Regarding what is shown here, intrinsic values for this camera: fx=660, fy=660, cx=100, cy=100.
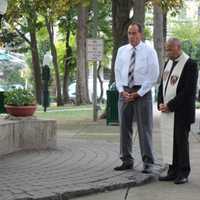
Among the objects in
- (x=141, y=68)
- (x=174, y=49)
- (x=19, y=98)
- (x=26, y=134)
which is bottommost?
(x=26, y=134)

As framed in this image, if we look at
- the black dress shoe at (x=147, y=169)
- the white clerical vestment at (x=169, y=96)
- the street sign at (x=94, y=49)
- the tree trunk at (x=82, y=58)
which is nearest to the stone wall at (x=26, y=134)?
the black dress shoe at (x=147, y=169)

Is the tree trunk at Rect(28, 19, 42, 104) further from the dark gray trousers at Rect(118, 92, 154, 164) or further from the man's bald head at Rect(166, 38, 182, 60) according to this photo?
the man's bald head at Rect(166, 38, 182, 60)

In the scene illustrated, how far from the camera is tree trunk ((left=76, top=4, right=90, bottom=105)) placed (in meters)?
32.7

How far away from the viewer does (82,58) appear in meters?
34.5

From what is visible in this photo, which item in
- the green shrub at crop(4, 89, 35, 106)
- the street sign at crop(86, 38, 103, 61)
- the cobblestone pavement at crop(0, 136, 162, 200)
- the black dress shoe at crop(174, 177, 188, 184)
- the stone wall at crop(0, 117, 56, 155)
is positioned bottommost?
the black dress shoe at crop(174, 177, 188, 184)

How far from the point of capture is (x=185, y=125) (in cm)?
863

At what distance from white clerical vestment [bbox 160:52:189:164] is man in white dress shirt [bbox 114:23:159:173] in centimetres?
36

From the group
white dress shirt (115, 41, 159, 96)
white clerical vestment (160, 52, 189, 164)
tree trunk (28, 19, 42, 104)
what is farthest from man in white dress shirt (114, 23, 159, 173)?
tree trunk (28, 19, 42, 104)

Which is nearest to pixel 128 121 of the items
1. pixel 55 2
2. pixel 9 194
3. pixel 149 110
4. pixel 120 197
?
pixel 149 110

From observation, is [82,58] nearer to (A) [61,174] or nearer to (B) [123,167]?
(B) [123,167]

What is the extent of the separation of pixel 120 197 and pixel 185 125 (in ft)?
4.63

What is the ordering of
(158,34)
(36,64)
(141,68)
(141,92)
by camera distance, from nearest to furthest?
(141,92) → (141,68) → (158,34) → (36,64)

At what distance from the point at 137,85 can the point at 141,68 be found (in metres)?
0.24

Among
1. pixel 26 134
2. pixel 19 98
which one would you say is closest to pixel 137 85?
pixel 19 98
